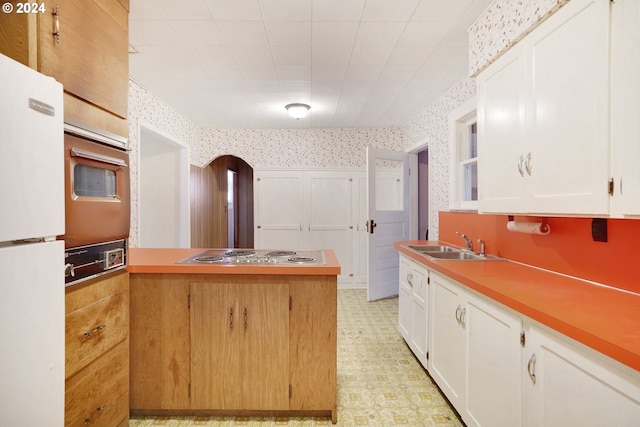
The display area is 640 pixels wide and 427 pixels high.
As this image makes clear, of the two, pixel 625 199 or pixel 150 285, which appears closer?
pixel 625 199

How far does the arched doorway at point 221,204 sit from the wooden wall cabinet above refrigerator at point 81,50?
3.02 meters

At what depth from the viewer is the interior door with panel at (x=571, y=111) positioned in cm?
116

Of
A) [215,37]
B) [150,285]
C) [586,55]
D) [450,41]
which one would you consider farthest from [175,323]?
[450,41]

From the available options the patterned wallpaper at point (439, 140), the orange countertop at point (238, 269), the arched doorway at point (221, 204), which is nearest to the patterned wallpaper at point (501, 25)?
the patterned wallpaper at point (439, 140)

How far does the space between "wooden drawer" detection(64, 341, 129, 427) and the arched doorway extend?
117 inches

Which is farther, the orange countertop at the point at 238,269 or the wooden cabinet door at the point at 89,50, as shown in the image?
the orange countertop at the point at 238,269

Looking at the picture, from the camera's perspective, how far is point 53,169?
1043 millimetres

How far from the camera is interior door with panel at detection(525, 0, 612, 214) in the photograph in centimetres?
116

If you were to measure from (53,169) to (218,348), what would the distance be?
4.12ft

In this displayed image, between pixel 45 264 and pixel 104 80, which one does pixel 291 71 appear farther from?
pixel 45 264

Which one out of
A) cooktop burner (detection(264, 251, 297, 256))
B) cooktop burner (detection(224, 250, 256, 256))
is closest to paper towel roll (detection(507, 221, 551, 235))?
cooktop burner (detection(264, 251, 297, 256))

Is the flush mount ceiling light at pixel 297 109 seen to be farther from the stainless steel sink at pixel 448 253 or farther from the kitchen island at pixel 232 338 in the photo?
the kitchen island at pixel 232 338

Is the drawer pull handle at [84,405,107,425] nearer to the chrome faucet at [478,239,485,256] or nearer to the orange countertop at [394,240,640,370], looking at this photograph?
the orange countertop at [394,240,640,370]

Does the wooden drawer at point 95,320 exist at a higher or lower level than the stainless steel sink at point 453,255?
lower
